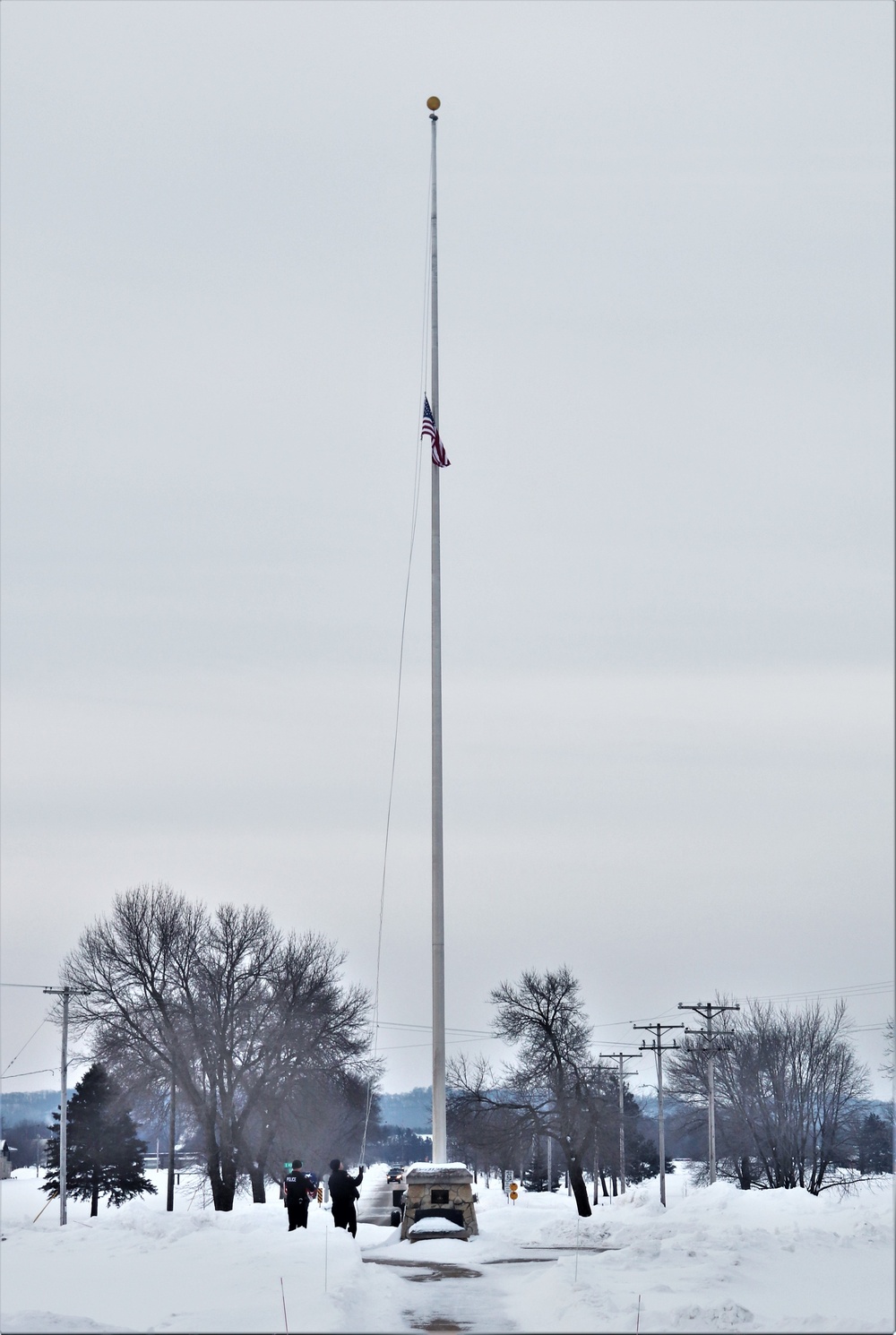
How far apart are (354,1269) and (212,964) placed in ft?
111

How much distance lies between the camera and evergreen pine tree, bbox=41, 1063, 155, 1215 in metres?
59.3

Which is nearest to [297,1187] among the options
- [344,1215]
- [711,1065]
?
[344,1215]

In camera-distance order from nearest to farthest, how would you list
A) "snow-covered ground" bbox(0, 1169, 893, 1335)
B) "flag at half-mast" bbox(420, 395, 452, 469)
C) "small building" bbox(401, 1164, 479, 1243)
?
"snow-covered ground" bbox(0, 1169, 893, 1335) → "small building" bbox(401, 1164, 479, 1243) → "flag at half-mast" bbox(420, 395, 452, 469)

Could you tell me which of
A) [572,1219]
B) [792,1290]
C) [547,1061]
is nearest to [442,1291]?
[792,1290]

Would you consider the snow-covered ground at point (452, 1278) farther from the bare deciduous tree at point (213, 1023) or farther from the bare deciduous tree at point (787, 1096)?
the bare deciduous tree at point (787, 1096)

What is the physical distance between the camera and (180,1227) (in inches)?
880

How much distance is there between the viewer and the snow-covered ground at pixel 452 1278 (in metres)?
12.2

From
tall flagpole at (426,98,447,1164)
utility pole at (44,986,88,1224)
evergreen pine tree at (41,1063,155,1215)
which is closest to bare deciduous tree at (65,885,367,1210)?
utility pole at (44,986,88,1224)

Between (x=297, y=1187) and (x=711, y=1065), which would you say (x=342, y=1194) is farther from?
(x=711, y=1065)

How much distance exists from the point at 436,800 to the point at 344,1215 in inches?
320

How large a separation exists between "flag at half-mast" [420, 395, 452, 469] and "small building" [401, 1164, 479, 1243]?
13.8 m

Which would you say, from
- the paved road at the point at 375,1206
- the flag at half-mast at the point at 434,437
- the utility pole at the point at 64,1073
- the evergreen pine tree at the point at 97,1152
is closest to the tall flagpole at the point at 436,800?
the flag at half-mast at the point at 434,437

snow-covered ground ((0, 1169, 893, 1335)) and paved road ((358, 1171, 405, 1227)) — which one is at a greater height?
snow-covered ground ((0, 1169, 893, 1335))

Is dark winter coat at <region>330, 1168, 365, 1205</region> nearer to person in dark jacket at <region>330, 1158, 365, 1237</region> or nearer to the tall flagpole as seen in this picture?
person in dark jacket at <region>330, 1158, 365, 1237</region>
